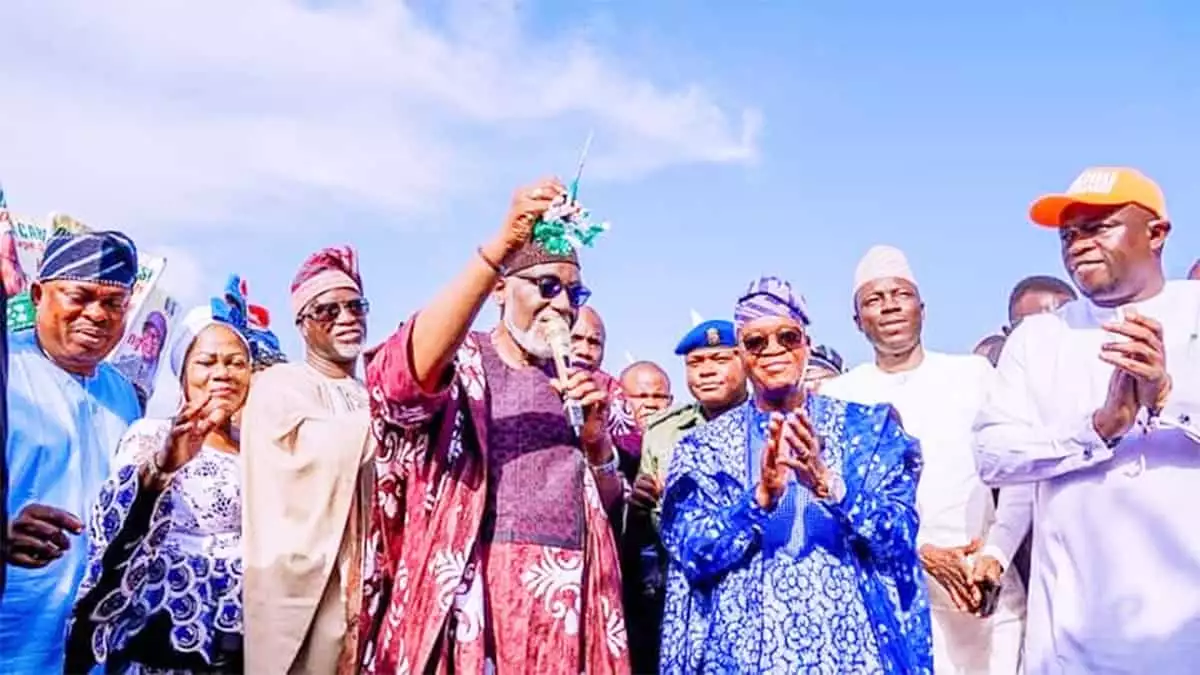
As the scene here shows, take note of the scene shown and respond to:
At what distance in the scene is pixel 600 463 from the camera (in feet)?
13.0

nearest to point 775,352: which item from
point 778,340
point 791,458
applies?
point 778,340

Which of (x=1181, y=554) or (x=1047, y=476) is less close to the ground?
(x=1047, y=476)

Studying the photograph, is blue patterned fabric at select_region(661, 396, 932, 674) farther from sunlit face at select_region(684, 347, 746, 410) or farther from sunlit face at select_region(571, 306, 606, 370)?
sunlit face at select_region(571, 306, 606, 370)

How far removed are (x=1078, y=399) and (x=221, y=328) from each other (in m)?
3.27

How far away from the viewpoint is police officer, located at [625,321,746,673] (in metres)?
5.00

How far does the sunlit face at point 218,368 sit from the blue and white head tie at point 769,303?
1.96 m

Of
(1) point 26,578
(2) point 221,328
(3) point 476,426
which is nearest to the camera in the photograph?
(3) point 476,426

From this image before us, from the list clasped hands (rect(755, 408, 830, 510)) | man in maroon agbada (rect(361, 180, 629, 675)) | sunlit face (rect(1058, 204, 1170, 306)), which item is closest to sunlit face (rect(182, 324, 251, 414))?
man in maroon agbada (rect(361, 180, 629, 675))

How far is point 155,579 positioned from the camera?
4281 mm

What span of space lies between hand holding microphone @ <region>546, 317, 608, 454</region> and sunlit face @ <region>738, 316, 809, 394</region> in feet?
2.19

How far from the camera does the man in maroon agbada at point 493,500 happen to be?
3.58 metres

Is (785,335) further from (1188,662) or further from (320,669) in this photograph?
(320,669)

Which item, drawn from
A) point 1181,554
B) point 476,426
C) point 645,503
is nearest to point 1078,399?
point 1181,554

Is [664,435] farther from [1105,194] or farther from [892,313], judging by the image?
[1105,194]
